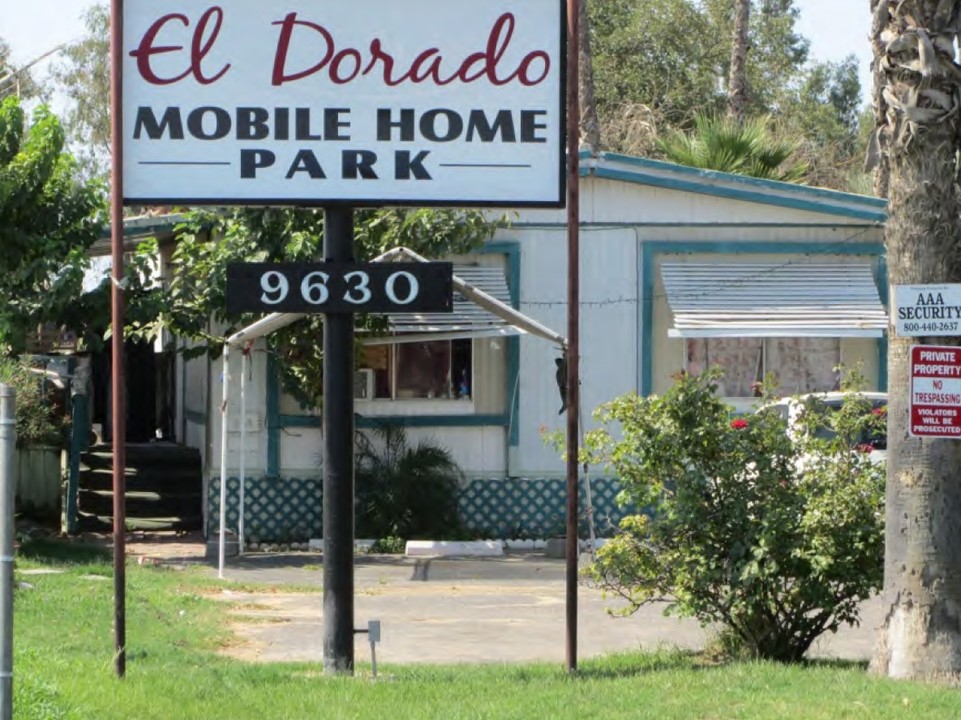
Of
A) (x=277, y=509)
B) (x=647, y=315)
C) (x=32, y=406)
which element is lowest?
(x=277, y=509)

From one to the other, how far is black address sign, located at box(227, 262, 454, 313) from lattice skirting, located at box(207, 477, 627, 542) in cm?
943

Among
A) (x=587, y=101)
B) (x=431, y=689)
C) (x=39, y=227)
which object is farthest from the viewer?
(x=587, y=101)

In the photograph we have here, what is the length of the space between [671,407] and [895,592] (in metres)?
1.87

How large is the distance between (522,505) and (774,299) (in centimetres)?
391

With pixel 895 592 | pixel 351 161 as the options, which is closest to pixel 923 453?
pixel 895 592

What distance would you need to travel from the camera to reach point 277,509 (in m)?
19.1

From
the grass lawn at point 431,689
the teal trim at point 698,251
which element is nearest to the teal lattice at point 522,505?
the teal trim at point 698,251

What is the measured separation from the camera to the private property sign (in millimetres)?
9062

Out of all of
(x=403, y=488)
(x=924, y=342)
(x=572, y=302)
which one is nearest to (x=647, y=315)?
(x=403, y=488)

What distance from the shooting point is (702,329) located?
1875 cm

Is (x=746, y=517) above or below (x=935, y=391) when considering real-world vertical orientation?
below

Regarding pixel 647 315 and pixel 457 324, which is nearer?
pixel 457 324

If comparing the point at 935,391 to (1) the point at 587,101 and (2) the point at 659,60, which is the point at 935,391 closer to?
(1) the point at 587,101

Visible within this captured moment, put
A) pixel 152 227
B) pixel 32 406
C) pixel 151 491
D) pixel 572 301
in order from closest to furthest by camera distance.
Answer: pixel 572 301 → pixel 32 406 → pixel 152 227 → pixel 151 491
